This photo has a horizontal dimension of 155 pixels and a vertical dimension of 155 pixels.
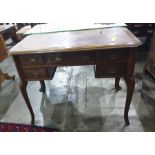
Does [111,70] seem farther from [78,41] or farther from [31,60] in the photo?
[31,60]

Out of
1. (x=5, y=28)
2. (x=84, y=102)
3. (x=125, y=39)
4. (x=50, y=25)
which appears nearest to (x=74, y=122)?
(x=84, y=102)

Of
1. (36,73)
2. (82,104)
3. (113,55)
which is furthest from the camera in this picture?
(82,104)

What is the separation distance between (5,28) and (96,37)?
6.24ft

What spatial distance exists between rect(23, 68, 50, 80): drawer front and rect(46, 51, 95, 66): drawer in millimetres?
126

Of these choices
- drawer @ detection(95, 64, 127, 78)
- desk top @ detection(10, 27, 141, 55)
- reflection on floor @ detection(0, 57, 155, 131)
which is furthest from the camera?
reflection on floor @ detection(0, 57, 155, 131)

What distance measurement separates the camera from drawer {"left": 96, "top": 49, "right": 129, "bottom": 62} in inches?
52.9

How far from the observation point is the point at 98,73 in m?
1.49

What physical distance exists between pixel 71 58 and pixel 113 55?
1.11ft

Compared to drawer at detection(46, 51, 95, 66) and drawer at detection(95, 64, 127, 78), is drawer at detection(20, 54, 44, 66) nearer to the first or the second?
drawer at detection(46, 51, 95, 66)

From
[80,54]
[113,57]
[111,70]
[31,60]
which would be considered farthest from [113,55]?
[31,60]

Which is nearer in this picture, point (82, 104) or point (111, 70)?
point (111, 70)

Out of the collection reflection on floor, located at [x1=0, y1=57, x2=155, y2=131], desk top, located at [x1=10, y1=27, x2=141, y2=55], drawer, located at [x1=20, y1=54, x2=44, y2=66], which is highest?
desk top, located at [x1=10, y1=27, x2=141, y2=55]

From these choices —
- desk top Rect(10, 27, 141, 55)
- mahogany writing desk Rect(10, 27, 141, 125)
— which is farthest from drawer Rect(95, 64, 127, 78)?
desk top Rect(10, 27, 141, 55)

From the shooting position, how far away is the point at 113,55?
1.37m
